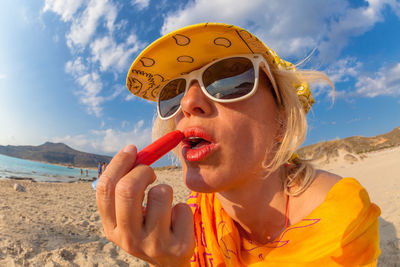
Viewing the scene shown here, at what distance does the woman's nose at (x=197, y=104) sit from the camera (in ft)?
4.21

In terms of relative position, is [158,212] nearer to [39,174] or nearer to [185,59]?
[185,59]

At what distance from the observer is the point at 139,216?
79 cm

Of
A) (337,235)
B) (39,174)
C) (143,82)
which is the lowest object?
(39,174)

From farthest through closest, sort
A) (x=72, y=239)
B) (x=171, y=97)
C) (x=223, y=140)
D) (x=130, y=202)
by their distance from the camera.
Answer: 1. (x=72, y=239)
2. (x=171, y=97)
3. (x=223, y=140)
4. (x=130, y=202)

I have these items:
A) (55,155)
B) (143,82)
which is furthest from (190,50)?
(55,155)

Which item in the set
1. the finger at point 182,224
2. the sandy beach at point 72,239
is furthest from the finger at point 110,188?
the sandy beach at point 72,239

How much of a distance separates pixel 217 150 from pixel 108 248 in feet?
10.6

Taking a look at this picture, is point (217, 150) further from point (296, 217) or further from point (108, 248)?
point (108, 248)

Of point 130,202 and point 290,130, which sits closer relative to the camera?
point 130,202

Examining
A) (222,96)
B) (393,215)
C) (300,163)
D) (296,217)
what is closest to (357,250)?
(296,217)

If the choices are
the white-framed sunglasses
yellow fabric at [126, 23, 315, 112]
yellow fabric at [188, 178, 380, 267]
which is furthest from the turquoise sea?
yellow fabric at [188, 178, 380, 267]

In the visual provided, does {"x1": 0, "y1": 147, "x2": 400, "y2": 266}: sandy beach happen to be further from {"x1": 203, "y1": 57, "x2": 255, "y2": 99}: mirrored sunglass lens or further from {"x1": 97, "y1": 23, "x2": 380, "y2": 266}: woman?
{"x1": 203, "y1": 57, "x2": 255, "y2": 99}: mirrored sunglass lens

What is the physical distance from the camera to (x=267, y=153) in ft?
4.56

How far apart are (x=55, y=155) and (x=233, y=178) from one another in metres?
111
